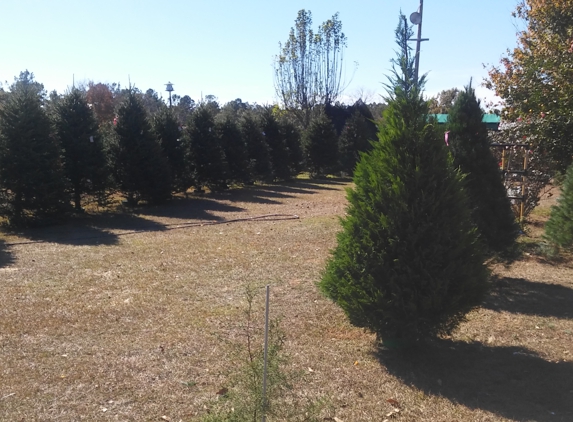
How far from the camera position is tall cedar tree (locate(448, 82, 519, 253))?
7371 millimetres

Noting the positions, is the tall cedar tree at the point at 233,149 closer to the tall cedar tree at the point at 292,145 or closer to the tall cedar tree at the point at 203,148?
the tall cedar tree at the point at 203,148

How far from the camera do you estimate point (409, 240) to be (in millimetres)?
4551

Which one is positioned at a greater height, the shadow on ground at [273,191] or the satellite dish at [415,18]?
the satellite dish at [415,18]

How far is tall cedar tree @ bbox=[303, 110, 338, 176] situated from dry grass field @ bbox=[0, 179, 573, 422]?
17231 mm

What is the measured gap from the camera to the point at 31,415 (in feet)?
12.1

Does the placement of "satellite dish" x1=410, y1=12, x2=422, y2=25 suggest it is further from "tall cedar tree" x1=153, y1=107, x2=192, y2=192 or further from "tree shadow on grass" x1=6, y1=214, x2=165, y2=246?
"tall cedar tree" x1=153, y1=107, x2=192, y2=192

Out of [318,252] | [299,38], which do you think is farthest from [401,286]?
[299,38]

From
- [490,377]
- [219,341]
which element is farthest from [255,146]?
[490,377]

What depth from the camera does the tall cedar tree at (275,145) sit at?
24.4 m

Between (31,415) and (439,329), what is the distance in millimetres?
3315

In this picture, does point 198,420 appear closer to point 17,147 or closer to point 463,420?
point 463,420

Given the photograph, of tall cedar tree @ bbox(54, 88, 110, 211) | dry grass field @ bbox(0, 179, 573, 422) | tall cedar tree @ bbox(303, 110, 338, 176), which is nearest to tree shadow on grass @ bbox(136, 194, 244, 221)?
tall cedar tree @ bbox(54, 88, 110, 211)

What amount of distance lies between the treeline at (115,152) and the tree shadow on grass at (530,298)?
2699mm

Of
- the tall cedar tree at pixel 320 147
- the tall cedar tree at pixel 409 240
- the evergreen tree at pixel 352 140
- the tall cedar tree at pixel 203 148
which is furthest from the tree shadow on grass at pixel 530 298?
the evergreen tree at pixel 352 140
